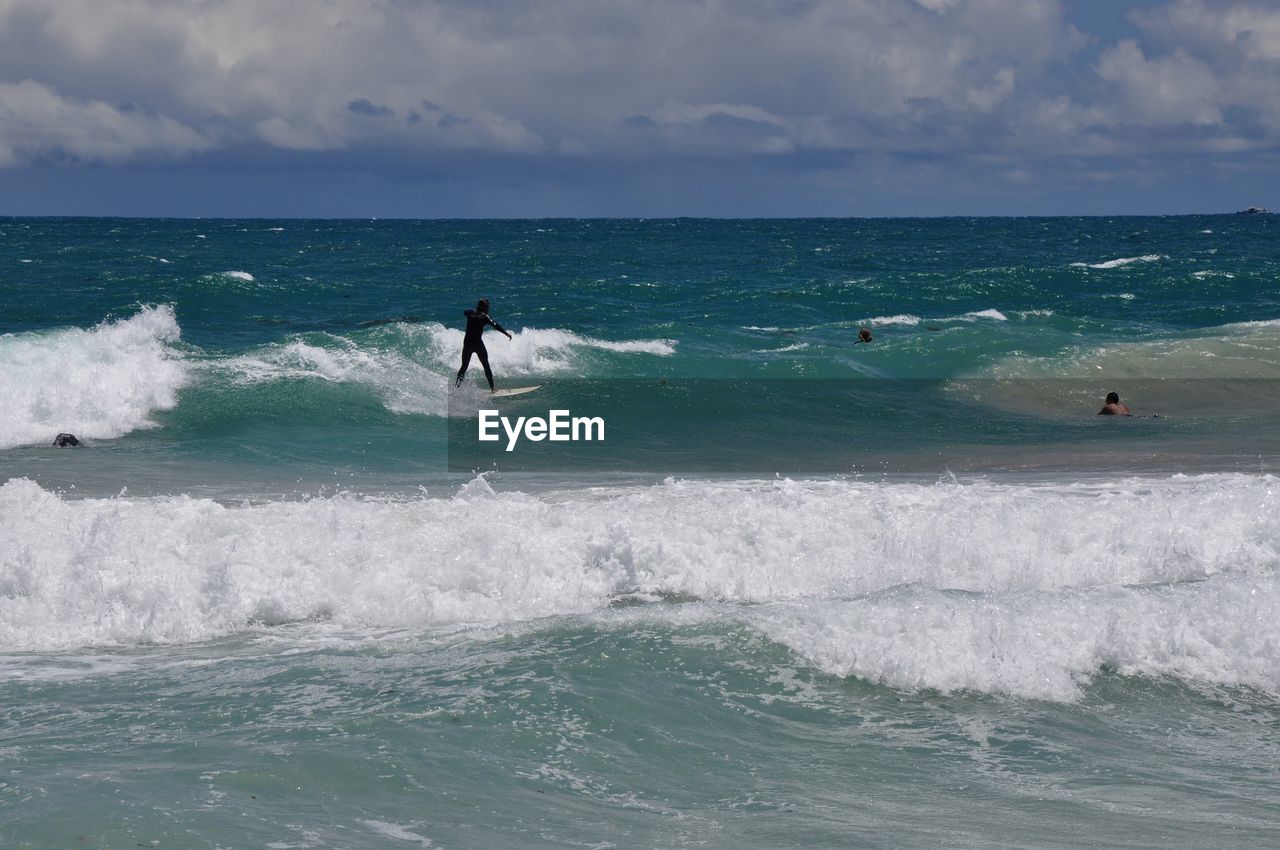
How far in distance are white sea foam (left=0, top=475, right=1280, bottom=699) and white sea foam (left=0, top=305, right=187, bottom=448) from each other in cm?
623

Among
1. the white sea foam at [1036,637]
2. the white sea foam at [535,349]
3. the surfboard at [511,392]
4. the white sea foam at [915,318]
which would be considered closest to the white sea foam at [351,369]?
the surfboard at [511,392]

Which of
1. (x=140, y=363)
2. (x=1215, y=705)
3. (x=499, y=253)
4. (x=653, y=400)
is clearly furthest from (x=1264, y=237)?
(x=1215, y=705)

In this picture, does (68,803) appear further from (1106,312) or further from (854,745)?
(1106,312)

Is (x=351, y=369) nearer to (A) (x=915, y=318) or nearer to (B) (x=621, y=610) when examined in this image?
(B) (x=621, y=610)

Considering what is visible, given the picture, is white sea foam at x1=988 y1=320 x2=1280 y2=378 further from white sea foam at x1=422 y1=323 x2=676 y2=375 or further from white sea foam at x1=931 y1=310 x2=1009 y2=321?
white sea foam at x1=422 y1=323 x2=676 y2=375

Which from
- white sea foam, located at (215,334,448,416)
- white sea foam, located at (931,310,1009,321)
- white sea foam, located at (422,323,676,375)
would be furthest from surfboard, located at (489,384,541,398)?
white sea foam, located at (931,310,1009,321)

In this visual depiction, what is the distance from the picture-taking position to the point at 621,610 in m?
8.93

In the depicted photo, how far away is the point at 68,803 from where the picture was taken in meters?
5.63

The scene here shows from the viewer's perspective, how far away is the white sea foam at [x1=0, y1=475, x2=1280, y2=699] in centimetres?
789

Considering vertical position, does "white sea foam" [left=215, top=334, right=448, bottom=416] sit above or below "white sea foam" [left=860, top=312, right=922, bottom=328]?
below

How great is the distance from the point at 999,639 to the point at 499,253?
56.8 m

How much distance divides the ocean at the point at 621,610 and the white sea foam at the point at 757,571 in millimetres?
32

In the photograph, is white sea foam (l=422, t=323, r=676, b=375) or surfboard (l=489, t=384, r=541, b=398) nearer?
surfboard (l=489, t=384, r=541, b=398)

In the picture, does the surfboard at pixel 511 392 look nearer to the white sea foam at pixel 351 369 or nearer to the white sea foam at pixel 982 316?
the white sea foam at pixel 351 369
